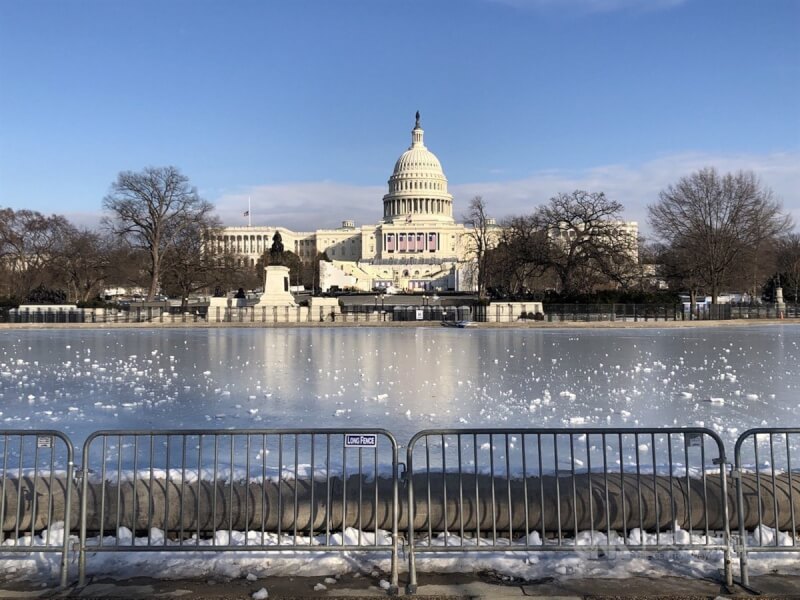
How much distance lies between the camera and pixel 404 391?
12.7 metres

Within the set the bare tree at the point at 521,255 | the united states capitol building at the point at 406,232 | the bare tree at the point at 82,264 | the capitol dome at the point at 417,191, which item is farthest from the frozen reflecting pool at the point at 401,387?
the capitol dome at the point at 417,191

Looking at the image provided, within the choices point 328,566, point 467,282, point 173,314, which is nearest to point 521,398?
point 328,566

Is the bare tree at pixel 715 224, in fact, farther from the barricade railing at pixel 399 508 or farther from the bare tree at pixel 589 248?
the barricade railing at pixel 399 508

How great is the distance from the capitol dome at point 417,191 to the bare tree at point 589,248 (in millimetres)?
90121

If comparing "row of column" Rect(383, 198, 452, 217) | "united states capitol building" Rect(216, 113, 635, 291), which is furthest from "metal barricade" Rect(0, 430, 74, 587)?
"row of column" Rect(383, 198, 452, 217)

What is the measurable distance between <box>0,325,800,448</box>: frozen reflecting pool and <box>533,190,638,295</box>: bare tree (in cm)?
2696

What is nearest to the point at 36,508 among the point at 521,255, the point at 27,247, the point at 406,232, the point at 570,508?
the point at 570,508

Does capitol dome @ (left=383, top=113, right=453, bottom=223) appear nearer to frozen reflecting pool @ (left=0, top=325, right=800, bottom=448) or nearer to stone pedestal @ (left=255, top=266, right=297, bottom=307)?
stone pedestal @ (left=255, top=266, right=297, bottom=307)

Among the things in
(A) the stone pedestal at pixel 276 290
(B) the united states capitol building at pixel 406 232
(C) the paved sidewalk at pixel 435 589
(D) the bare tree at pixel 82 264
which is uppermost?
(B) the united states capitol building at pixel 406 232

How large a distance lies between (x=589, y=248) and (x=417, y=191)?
95.0 metres

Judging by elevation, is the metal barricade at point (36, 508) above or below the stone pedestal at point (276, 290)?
below

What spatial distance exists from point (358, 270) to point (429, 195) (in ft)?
124

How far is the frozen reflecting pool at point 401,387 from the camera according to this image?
9.76 m

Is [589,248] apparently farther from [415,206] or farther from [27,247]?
[415,206]
